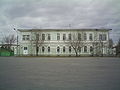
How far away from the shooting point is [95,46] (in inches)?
1900

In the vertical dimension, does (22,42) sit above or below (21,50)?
above

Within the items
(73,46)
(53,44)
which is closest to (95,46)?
→ (73,46)

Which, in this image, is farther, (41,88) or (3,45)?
(3,45)

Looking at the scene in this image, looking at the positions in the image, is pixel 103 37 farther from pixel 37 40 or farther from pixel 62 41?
pixel 37 40

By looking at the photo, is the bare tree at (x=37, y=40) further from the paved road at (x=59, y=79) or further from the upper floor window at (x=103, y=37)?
the paved road at (x=59, y=79)

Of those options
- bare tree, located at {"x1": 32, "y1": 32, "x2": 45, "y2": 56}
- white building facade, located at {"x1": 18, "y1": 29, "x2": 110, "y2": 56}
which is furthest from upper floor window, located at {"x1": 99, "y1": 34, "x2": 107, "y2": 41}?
bare tree, located at {"x1": 32, "y1": 32, "x2": 45, "y2": 56}

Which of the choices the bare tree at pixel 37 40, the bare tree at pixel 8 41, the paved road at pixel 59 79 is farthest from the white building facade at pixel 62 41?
the paved road at pixel 59 79

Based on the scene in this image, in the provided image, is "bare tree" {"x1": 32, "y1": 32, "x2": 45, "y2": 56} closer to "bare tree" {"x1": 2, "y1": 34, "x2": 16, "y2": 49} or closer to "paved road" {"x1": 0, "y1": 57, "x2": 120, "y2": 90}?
"bare tree" {"x1": 2, "y1": 34, "x2": 16, "y2": 49}

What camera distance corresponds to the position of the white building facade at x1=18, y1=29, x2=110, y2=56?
48.5 metres

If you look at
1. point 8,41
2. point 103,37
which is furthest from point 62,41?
point 8,41

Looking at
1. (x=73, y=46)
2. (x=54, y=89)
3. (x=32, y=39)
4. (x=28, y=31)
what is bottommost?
(x=54, y=89)

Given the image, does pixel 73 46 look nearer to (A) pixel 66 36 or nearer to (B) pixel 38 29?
(A) pixel 66 36

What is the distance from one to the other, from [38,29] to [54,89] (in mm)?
47339

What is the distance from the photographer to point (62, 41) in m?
49.4
